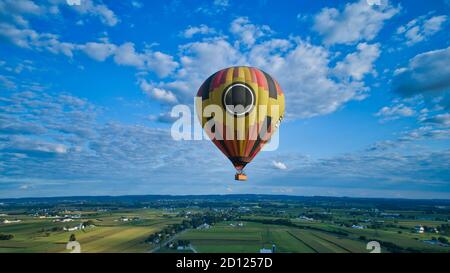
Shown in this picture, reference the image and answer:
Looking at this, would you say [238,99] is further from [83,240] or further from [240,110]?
[83,240]

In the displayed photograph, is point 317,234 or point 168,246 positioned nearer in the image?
point 168,246

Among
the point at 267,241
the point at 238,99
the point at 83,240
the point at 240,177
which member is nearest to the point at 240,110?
the point at 238,99

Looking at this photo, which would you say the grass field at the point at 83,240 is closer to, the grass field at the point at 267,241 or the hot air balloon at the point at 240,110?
the grass field at the point at 267,241

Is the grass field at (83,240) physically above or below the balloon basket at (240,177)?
below

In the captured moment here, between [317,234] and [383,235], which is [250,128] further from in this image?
[383,235]

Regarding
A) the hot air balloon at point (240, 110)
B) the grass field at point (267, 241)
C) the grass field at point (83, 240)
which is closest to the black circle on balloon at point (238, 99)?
the hot air balloon at point (240, 110)
